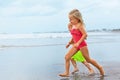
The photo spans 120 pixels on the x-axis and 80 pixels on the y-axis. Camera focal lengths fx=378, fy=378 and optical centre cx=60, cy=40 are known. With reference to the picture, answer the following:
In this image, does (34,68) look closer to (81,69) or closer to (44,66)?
(44,66)

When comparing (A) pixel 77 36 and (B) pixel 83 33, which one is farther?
(A) pixel 77 36

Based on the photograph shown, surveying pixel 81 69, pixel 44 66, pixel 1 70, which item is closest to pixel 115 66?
pixel 81 69

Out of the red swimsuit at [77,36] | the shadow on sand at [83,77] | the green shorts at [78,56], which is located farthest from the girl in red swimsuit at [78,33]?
the green shorts at [78,56]

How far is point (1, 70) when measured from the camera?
9719 millimetres

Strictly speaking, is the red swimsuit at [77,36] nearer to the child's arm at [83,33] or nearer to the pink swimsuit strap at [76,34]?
the pink swimsuit strap at [76,34]

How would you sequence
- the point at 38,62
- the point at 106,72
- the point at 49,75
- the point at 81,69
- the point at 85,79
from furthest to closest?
the point at 38,62 → the point at 81,69 → the point at 106,72 → the point at 49,75 → the point at 85,79

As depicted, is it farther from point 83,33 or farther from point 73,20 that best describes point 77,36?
point 73,20

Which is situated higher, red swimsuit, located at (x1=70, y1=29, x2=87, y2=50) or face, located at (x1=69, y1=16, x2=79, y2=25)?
face, located at (x1=69, y1=16, x2=79, y2=25)

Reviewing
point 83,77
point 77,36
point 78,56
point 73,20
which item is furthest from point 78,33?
point 83,77

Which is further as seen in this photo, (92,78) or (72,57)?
(72,57)

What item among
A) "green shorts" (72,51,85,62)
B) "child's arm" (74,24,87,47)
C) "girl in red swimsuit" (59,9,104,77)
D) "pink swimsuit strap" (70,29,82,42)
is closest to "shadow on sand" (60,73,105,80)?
"girl in red swimsuit" (59,9,104,77)

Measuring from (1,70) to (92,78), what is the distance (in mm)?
2649

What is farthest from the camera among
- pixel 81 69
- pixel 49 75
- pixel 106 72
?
pixel 81 69

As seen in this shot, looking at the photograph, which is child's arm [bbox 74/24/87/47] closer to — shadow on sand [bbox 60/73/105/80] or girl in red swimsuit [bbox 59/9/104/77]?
girl in red swimsuit [bbox 59/9/104/77]
